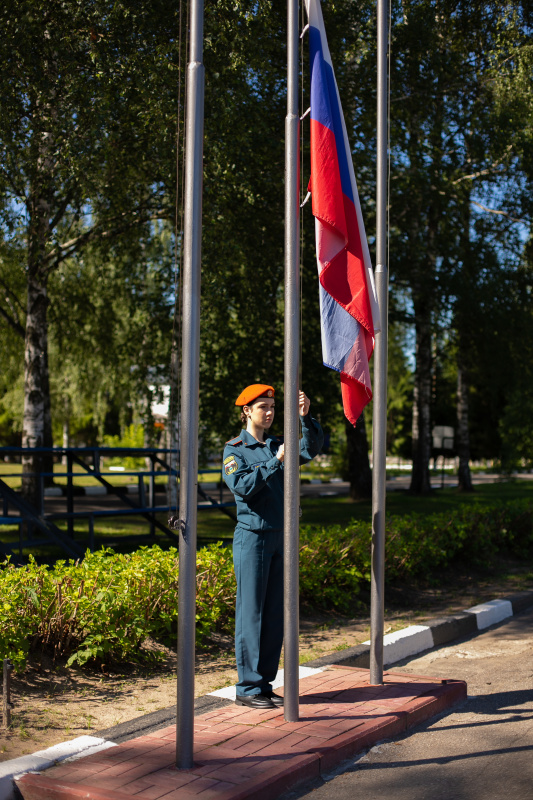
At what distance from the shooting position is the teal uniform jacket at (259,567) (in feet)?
16.0

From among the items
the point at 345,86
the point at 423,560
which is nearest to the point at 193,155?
the point at 423,560

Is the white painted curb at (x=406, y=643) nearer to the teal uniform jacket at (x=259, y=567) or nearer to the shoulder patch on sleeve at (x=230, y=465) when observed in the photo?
the teal uniform jacket at (x=259, y=567)

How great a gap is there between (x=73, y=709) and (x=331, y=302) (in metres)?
2.94

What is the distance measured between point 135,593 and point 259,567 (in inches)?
55.5

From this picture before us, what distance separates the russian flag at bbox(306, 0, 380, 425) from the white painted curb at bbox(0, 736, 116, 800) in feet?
7.81

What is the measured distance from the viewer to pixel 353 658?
6.32 meters

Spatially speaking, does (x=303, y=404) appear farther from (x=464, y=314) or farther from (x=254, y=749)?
(x=464, y=314)

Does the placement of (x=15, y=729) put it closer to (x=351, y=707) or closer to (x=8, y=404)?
(x=351, y=707)

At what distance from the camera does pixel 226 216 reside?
11.2 meters

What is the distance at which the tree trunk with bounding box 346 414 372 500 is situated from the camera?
65.3 ft

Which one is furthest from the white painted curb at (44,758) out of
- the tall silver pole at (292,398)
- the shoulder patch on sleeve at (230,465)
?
the shoulder patch on sleeve at (230,465)

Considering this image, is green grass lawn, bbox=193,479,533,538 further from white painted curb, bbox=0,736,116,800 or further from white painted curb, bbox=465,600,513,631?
white painted curb, bbox=0,736,116,800

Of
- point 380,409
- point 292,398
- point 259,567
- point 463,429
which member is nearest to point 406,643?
point 380,409

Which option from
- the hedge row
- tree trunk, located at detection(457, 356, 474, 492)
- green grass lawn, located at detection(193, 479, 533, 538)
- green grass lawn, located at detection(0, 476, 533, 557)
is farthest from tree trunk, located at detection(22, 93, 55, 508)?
tree trunk, located at detection(457, 356, 474, 492)
